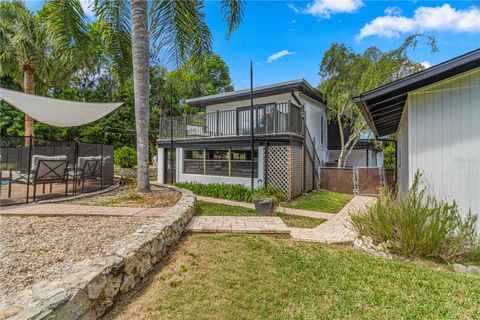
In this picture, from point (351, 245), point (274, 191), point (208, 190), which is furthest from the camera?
point (208, 190)

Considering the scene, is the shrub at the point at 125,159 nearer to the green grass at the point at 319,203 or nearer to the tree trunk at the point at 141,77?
the tree trunk at the point at 141,77

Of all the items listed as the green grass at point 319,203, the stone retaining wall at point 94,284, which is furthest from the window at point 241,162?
the stone retaining wall at point 94,284

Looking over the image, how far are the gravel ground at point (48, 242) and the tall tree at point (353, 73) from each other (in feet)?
40.6

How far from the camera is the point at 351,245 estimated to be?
4570 mm

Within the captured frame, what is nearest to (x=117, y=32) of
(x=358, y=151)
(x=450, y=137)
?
(x=450, y=137)

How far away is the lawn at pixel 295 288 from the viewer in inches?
98.7

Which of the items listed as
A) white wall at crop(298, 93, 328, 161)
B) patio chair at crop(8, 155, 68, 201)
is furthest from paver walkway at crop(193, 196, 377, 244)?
white wall at crop(298, 93, 328, 161)

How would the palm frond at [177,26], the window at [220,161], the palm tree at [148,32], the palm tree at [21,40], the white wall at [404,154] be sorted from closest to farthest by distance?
1. the white wall at [404,154]
2. the palm tree at [148,32]
3. the palm frond at [177,26]
4. the window at [220,161]
5. the palm tree at [21,40]

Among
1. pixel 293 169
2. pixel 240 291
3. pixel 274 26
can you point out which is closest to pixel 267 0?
pixel 274 26

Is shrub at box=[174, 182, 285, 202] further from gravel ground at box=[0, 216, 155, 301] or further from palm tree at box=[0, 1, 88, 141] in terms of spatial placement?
palm tree at box=[0, 1, 88, 141]

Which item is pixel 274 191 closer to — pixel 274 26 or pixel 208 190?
pixel 208 190

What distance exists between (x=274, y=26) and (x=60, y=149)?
11.0 meters

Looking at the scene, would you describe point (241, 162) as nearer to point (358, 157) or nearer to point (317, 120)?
point (317, 120)

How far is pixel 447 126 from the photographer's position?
4.12 meters
